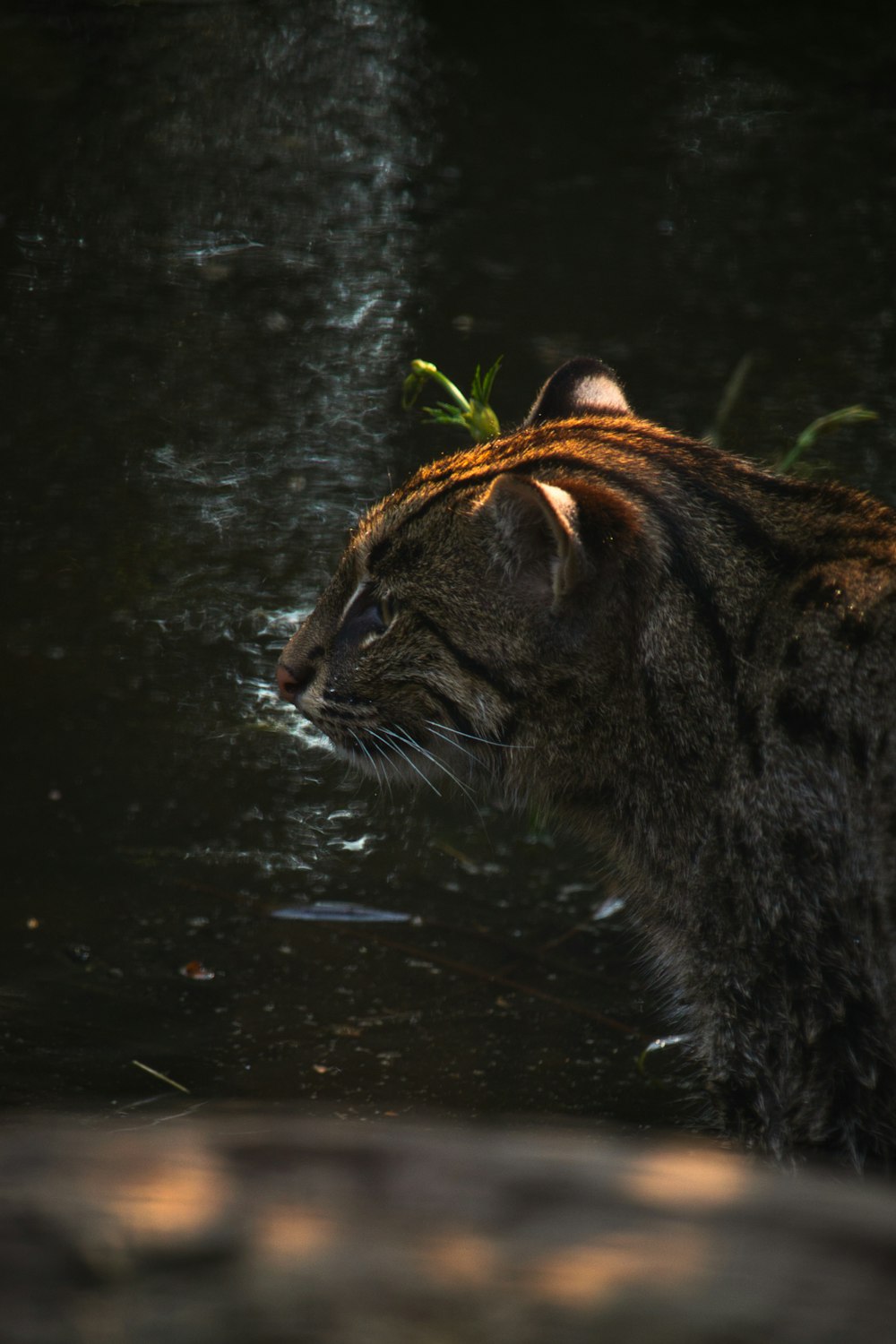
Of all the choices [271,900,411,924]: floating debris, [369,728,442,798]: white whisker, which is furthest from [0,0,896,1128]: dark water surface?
[369,728,442,798]: white whisker

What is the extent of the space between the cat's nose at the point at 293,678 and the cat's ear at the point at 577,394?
91 cm

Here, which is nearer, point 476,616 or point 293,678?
point 476,616

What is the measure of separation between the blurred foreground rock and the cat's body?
2.09m

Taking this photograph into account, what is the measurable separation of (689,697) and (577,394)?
125cm

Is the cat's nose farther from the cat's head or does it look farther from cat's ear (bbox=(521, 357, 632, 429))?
cat's ear (bbox=(521, 357, 632, 429))

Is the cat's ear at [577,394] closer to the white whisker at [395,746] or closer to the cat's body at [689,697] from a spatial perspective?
the cat's body at [689,697]

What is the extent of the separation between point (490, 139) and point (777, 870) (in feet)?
26.5

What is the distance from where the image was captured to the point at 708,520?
12.4ft

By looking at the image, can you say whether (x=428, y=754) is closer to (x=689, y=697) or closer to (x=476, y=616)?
(x=476, y=616)

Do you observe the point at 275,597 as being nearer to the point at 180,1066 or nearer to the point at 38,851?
the point at 38,851

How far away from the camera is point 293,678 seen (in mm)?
4266

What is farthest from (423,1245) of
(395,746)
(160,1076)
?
(160,1076)

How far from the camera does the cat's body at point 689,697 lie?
3393 mm

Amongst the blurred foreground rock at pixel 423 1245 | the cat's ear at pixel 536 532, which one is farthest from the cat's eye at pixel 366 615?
the blurred foreground rock at pixel 423 1245
